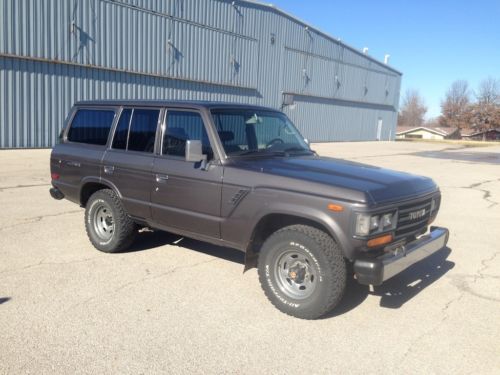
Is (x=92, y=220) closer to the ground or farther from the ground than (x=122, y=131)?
closer to the ground

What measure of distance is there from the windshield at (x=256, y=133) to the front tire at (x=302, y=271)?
1085 millimetres

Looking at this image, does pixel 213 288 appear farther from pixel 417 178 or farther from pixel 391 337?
pixel 417 178

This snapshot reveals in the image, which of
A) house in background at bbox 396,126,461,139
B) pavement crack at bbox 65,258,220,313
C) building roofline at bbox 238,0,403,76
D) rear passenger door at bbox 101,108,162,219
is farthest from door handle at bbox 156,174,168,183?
house in background at bbox 396,126,461,139

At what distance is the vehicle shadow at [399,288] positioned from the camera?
14.8ft

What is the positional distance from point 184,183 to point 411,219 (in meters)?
2.22

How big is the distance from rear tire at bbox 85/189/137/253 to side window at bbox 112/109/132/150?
57 cm

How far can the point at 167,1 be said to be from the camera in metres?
21.4

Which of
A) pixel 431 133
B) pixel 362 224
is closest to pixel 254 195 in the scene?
pixel 362 224

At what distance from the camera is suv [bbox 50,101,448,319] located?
3.93m

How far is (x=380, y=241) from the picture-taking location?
12.9ft

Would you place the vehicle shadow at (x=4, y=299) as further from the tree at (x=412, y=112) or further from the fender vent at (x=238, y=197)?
the tree at (x=412, y=112)

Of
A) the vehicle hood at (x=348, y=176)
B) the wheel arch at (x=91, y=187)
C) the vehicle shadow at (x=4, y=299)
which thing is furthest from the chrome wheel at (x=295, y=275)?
the vehicle shadow at (x=4, y=299)

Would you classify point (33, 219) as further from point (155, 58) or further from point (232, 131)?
point (155, 58)

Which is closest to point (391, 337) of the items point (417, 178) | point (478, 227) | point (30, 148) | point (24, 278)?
point (417, 178)
